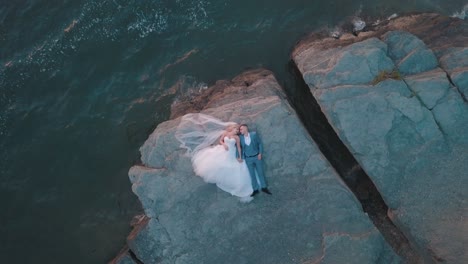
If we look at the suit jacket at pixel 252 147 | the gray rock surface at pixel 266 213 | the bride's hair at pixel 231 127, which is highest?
Result: the bride's hair at pixel 231 127

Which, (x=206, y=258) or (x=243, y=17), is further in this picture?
(x=243, y=17)

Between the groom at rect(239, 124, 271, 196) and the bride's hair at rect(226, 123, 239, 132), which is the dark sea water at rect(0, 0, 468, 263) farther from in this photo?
the groom at rect(239, 124, 271, 196)

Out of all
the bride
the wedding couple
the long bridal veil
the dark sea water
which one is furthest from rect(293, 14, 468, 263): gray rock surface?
the long bridal veil

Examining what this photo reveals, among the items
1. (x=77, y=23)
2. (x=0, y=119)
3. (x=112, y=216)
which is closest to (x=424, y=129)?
(x=112, y=216)

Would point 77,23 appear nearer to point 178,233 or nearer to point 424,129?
point 178,233

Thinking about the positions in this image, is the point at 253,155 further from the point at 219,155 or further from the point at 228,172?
the point at 219,155

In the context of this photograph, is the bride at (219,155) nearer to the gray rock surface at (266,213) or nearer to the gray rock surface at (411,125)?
the gray rock surface at (266,213)

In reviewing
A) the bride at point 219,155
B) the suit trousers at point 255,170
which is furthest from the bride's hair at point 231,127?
the suit trousers at point 255,170
